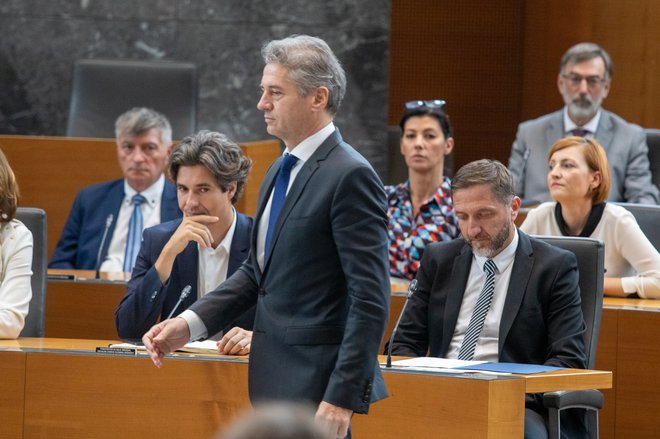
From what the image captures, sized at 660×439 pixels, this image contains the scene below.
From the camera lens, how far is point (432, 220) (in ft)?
14.6

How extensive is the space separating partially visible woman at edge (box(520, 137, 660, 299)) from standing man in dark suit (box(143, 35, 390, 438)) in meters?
1.82

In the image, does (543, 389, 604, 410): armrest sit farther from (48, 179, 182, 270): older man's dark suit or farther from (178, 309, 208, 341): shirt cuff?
(48, 179, 182, 270): older man's dark suit

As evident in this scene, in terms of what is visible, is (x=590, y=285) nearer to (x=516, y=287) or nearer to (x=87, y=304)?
(x=516, y=287)

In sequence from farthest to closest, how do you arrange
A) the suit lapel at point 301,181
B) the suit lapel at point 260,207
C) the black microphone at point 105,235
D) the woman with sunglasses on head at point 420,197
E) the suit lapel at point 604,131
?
the suit lapel at point 604,131, the black microphone at point 105,235, the woman with sunglasses on head at point 420,197, the suit lapel at point 260,207, the suit lapel at point 301,181

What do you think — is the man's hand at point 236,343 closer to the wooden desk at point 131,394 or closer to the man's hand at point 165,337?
the wooden desk at point 131,394

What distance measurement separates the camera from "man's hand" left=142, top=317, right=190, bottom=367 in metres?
2.33

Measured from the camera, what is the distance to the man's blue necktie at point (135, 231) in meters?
4.68

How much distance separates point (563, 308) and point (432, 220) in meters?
1.49

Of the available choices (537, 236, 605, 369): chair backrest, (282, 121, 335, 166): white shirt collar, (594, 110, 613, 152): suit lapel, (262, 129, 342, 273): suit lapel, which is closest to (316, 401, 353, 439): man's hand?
(262, 129, 342, 273): suit lapel

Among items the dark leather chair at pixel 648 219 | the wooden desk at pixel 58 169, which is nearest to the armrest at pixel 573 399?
the dark leather chair at pixel 648 219

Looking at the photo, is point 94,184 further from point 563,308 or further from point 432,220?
point 563,308

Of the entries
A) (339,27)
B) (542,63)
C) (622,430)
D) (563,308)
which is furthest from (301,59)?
(542,63)

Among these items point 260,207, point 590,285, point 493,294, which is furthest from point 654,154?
point 260,207

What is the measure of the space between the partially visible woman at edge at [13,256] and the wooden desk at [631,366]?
1.72m
